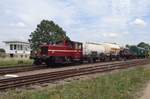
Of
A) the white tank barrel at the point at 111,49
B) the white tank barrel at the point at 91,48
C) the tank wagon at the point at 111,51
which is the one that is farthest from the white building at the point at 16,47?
the white tank barrel at the point at 91,48

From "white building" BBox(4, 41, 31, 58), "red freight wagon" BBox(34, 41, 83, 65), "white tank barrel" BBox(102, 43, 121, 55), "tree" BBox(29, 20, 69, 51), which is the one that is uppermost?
"tree" BBox(29, 20, 69, 51)

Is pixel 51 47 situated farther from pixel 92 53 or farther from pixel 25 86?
pixel 25 86

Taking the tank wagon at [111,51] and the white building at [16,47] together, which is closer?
the tank wagon at [111,51]

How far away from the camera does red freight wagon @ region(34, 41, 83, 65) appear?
118ft

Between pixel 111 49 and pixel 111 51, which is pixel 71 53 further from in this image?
pixel 111 49

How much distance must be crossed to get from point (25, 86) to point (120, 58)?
4327 centimetres

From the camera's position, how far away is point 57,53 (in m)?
36.5

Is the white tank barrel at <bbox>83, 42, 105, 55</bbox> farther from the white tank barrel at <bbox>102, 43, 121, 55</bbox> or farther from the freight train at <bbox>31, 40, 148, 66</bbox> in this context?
the white tank barrel at <bbox>102, 43, 121, 55</bbox>

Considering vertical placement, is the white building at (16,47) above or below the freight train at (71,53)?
above

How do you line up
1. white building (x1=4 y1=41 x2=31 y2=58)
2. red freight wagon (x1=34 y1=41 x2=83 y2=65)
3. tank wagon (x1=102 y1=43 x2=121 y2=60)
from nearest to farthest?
red freight wagon (x1=34 y1=41 x2=83 y2=65), tank wagon (x1=102 y1=43 x2=121 y2=60), white building (x1=4 y1=41 x2=31 y2=58)

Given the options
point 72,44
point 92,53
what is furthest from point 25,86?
point 92,53

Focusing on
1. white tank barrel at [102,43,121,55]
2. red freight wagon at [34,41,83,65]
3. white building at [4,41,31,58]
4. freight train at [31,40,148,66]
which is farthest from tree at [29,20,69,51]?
red freight wagon at [34,41,83,65]

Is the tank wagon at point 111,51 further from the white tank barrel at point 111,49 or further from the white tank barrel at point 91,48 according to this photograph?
the white tank barrel at point 91,48

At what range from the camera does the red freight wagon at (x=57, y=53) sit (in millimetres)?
35875
